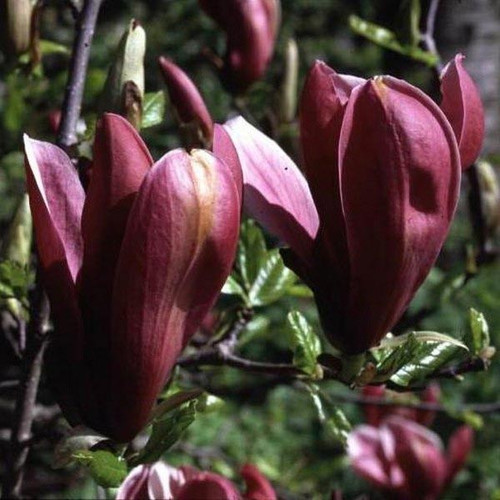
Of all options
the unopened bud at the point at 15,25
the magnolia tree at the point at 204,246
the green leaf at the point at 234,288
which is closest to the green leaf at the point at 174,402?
the magnolia tree at the point at 204,246

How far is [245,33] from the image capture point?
1.05 metres

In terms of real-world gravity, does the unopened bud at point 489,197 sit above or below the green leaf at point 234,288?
below

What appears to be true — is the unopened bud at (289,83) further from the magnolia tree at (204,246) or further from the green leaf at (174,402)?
the green leaf at (174,402)

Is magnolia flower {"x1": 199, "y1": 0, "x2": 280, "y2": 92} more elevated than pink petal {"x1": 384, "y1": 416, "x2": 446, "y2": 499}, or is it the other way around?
magnolia flower {"x1": 199, "y1": 0, "x2": 280, "y2": 92}

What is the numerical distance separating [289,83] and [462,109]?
0.69 meters

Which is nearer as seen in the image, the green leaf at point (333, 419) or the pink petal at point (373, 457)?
the green leaf at point (333, 419)

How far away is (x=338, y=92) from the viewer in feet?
1.80

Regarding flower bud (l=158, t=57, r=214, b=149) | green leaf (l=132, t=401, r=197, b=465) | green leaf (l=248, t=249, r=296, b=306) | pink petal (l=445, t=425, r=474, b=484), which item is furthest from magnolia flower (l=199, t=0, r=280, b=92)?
pink petal (l=445, t=425, r=474, b=484)

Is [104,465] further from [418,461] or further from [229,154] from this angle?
[418,461]

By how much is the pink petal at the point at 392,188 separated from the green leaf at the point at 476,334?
0.10 m

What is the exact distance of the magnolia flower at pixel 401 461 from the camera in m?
1.27

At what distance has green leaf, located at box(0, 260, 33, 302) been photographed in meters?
0.70

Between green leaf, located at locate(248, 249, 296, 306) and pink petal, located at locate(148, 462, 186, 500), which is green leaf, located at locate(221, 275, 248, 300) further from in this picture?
pink petal, located at locate(148, 462, 186, 500)

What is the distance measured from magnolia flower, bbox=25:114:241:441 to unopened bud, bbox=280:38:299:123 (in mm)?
688
